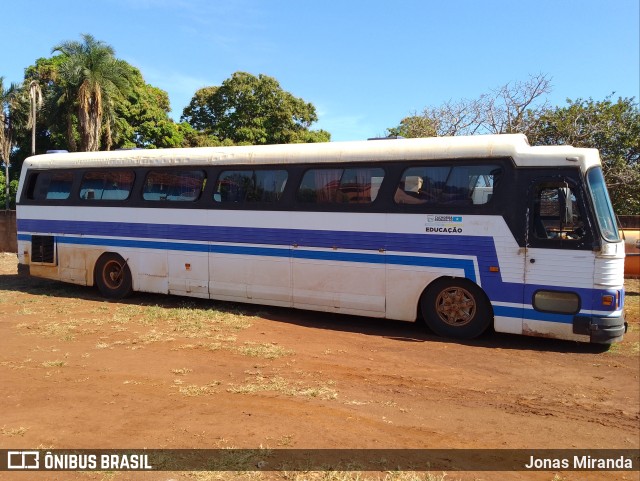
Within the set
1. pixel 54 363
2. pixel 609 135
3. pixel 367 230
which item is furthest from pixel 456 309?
pixel 609 135

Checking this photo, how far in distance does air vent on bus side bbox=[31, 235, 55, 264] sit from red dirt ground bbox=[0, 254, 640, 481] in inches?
106

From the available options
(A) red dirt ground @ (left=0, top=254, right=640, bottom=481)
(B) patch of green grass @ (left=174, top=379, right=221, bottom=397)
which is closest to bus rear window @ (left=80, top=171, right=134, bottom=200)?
(A) red dirt ground @ (left=0, top=254, right=640, bottom=481)

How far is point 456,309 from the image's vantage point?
7.80m

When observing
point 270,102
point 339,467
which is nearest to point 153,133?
point 270,102

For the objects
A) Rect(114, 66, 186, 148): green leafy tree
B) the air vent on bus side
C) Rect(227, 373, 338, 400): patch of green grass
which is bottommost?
Rect(227, 373, 338, 400): patch of green grass

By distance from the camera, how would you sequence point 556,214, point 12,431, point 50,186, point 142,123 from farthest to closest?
point 142,123
point 50,186
point 556,214
point 12,431

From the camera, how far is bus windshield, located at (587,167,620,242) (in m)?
6.89

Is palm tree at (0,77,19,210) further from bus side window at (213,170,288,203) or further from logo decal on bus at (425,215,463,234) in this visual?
logo decal on bus at (425,215,463,234)

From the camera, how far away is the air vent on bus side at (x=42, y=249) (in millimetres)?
11641

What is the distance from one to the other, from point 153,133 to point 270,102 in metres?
8.35

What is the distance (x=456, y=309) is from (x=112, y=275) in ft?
24.0

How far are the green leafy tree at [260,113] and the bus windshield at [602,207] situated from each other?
28.9 meters

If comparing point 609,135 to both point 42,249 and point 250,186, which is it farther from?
point 42,249

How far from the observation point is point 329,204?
28.1ft
